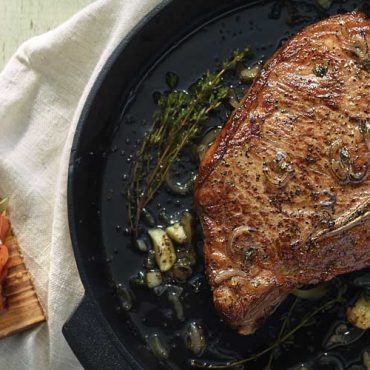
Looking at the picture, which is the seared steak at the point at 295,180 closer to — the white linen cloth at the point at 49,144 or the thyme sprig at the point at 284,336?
the thyme sprig at the point at 284,336

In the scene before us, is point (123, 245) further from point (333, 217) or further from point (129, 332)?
point (333, 217)

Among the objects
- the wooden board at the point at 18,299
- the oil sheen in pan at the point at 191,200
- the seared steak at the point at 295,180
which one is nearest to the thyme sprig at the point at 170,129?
the oil sheen in pan at the point at 191,200

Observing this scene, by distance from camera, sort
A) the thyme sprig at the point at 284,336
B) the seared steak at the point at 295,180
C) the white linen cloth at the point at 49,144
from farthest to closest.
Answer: the white linen cloth at the point at 49,144, the thyme sprig at the point at 284,336, the seared steak at the point at 295,180

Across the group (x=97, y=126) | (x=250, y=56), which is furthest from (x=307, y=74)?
(x=97, y=126)

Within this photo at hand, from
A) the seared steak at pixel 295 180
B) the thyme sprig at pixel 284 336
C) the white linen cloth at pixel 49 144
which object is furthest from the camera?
the white linen cloth at pixel 49 144

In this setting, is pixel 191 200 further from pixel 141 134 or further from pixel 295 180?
pixel 295 180

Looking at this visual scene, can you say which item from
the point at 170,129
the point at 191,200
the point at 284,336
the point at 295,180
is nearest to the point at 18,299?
the point at 191,200
